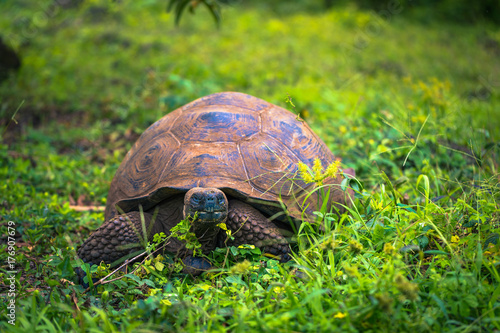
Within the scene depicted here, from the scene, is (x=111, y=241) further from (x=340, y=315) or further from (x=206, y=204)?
(x=340, y=315)

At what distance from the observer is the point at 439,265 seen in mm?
1970

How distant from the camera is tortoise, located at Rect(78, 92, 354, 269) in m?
2.26

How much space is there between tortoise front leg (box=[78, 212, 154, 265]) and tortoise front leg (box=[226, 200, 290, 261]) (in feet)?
Answer: 1.77

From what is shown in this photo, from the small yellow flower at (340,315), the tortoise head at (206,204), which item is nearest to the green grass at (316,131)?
the small yellow flower at (340,315)

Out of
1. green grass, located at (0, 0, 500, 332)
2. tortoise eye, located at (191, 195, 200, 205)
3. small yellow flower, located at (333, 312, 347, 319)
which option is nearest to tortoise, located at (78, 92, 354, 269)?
tortoise eye, located at (191, 195, 200, 205)

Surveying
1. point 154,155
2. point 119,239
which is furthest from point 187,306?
point 154,155

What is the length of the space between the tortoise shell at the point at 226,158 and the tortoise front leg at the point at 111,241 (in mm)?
157

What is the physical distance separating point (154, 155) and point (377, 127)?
2366 mm

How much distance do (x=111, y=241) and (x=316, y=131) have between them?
2.54m

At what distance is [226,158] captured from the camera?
2363 millimetres

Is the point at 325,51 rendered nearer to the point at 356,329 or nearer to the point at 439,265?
the point at 439,265

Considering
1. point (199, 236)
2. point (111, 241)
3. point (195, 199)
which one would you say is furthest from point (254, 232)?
point (111, 241)

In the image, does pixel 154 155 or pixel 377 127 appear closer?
pixel 154 155

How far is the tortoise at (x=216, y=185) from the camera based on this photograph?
7.41 feet
